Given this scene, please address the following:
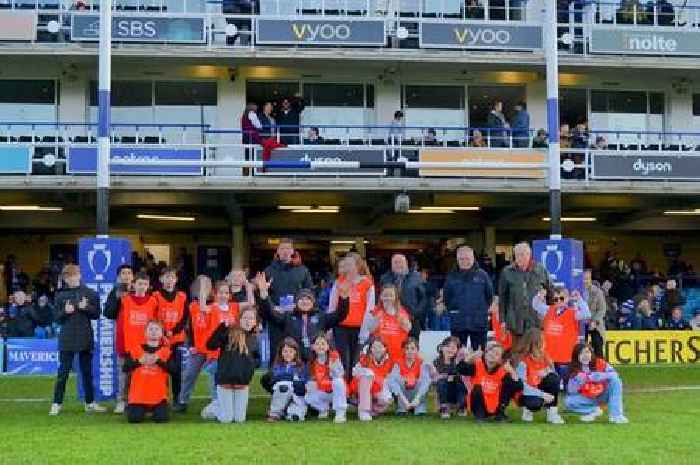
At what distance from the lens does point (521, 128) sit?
2341cm

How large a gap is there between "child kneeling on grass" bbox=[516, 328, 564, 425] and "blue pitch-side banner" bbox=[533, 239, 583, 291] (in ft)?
9.47

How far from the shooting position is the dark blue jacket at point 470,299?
11898 mm

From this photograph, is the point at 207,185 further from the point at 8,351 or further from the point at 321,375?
the point at 321,375

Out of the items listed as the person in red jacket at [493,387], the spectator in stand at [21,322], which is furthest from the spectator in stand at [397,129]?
the person in red jacket at [493,387]

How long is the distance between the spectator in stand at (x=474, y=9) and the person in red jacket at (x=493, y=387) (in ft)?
52.4

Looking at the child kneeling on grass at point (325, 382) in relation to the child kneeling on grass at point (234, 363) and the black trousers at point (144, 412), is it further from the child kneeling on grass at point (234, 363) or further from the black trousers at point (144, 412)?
the black trousers at point (144, 412)

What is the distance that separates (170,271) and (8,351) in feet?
29.0

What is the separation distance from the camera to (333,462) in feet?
26.6

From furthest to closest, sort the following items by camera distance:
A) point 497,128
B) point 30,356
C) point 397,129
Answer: point 397,129 → point 497,128 → point 30,356

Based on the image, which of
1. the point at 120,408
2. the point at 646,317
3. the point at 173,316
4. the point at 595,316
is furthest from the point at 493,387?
the point at 646,317

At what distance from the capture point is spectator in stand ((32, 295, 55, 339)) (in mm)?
19859

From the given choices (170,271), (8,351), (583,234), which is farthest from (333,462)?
(583,234)

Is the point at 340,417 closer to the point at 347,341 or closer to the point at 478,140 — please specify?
the point at 347,341

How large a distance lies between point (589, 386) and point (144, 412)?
4.78m
